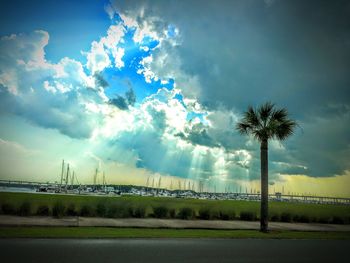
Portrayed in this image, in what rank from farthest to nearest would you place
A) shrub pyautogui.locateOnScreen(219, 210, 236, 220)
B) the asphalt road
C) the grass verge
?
shrub pyautogui.locateOnScreen(219, 210, 236, 220), the grass verge, the asphalt road

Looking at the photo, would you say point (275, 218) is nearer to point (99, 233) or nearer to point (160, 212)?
point (160, 212)

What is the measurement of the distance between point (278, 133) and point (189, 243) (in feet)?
42.7

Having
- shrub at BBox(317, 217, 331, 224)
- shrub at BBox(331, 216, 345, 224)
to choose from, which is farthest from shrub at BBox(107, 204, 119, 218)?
shrub at BBox(331, 216, 345, 224)

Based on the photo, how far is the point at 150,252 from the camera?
14.3 meters

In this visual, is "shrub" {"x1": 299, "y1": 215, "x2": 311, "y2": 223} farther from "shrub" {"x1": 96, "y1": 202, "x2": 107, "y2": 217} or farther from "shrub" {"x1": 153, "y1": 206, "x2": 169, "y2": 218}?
"shrub" {"x1": 96, "y1": 202, "x2": 107, "y2": 217}

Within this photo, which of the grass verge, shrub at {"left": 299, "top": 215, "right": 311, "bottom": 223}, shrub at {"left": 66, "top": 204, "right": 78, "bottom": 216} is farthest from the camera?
shrub at {"left": 299, "top": 215, "right": 311, "bottom": 223}

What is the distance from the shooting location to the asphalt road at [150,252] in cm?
1248

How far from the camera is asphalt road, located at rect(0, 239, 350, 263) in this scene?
40.9 ft

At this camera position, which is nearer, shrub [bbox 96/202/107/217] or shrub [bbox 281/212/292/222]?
shrub [bbox 96/202/107/217]

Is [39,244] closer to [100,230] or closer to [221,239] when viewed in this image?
[100,230]

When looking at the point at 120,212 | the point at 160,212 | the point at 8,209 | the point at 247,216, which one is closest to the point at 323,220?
the point at 247,216

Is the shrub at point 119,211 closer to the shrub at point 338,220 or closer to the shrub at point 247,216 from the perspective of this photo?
the shrub at point 247,216

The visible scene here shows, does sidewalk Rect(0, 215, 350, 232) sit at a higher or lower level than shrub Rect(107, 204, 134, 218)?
lower

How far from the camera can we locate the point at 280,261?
1380cm
